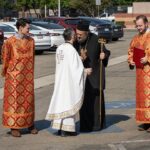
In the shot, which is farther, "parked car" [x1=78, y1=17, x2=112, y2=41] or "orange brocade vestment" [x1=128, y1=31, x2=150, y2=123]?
"parked car" [x1=78, y1=17, x2=112, y2=41]

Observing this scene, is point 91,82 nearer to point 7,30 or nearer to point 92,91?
point 92,91

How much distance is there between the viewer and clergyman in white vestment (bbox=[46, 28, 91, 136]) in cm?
904

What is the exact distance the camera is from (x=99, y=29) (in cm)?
3531

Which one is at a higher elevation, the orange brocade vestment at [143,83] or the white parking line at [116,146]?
the orange brocade vestment at [143,83]

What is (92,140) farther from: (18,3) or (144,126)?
(18,3)

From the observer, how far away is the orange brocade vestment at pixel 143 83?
9453mm

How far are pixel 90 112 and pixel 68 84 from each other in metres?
0.87

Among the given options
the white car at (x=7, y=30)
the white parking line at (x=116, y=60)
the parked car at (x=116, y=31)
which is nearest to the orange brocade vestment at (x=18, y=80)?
the white parking line at (x=116, y=60)

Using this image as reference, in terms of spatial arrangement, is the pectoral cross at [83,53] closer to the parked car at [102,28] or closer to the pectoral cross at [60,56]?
the pectoral cross at [60,56]

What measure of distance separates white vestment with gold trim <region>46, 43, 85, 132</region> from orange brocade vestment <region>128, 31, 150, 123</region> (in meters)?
1.01

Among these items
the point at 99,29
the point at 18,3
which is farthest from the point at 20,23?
the point at 18,3

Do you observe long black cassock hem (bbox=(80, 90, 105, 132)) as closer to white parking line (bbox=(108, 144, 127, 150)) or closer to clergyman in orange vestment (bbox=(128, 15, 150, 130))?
clergyman in orange vestment (bbox=(128, 15, 150, 130))

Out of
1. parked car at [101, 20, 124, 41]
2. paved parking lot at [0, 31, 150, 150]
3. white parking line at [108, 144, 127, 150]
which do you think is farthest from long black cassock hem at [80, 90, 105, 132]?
parked car at [101, 20, 124, 41]

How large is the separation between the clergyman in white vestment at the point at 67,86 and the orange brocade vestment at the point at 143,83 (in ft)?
3.30
